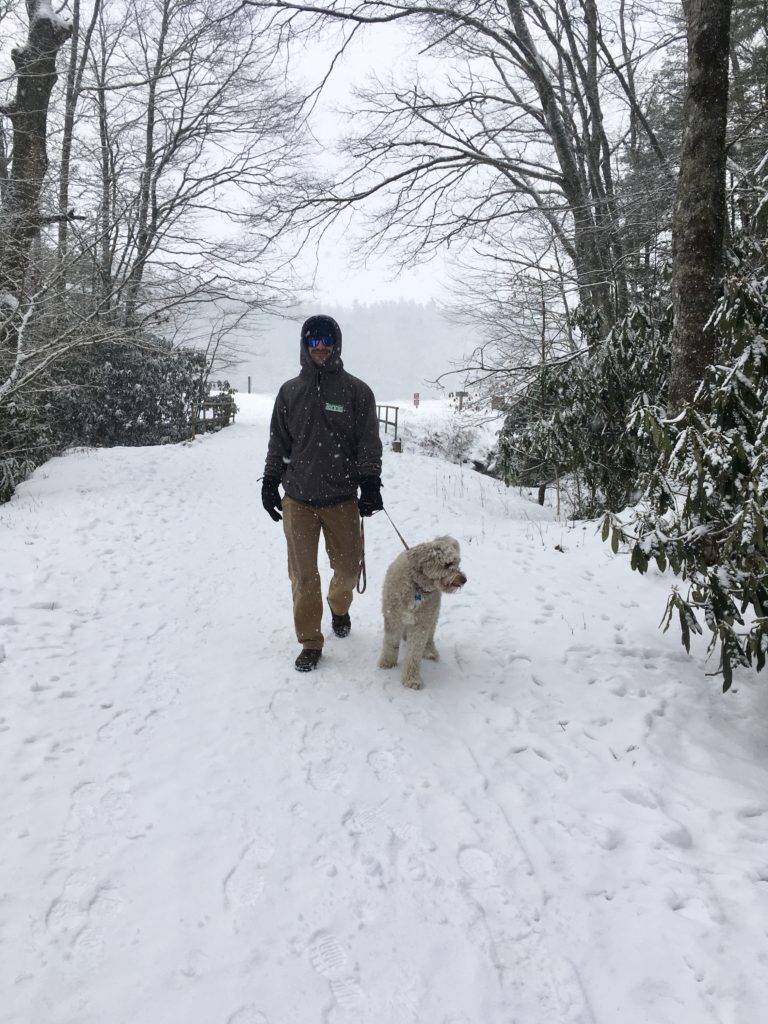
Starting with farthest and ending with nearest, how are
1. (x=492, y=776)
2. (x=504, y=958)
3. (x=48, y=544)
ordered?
1. (x=48, y=544)
2. (x=492, y=776)
3. (x=504, y=958)

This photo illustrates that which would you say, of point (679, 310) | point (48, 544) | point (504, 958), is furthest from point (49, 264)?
point (504, 958)

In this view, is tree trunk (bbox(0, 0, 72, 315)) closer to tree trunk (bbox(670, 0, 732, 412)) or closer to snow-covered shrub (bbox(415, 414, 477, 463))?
tree trunk (bbox(670, 0, 732, 412))

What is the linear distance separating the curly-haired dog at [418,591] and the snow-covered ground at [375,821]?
0.26 m

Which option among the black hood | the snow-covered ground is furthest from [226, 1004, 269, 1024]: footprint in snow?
the black hood

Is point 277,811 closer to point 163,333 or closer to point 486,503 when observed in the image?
point 486,503

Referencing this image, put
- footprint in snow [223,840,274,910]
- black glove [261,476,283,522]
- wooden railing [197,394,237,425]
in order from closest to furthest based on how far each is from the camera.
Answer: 1. footprint in snow [223,840,274,910]
2. black glove [261,476,283,522]
3. wooden railing [197,394,237,425]

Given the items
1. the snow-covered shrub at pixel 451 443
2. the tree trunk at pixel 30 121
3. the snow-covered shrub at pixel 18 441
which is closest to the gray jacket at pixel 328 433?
the snow-covered shrub at pixel 18 441

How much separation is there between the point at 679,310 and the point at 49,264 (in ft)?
31.3

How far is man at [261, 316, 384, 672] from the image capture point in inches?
140

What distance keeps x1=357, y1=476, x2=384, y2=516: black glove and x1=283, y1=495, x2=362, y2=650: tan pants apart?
12cm

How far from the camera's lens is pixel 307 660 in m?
3.65

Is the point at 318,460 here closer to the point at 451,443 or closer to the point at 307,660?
the point at 307,660

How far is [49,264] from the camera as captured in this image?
8.94 metres

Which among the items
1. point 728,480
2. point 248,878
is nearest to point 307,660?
point 248,878
